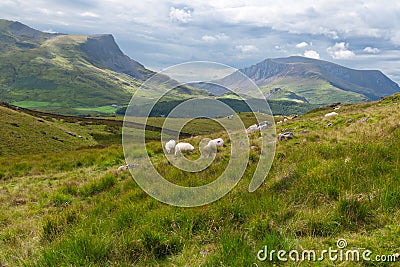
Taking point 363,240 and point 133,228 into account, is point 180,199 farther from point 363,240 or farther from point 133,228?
point 363,240

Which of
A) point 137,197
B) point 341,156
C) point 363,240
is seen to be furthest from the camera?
point 341,156

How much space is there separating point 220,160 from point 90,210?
5.30 meters

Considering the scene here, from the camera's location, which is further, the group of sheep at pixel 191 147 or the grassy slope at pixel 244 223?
the group of sheep at pixel 191 147

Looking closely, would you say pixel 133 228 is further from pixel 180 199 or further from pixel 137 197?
pixel 137 197

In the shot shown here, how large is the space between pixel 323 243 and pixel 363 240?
1.88 feet

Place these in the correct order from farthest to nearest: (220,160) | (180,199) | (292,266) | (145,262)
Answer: (220,160) → (180,199) → (145,262) → (292,266)

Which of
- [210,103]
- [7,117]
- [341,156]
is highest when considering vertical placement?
[210,103]

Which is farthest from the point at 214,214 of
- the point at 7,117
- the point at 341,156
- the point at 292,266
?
the point at 7,117

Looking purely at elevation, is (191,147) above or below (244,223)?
below

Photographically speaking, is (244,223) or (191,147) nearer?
(244,223)

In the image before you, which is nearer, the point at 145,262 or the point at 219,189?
the point at 145,262

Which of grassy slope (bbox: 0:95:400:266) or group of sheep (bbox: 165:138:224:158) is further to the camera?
group of sheep (bbox: 165:138:224:158)

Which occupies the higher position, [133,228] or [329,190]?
[329,190]

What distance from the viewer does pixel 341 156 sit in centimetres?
788
